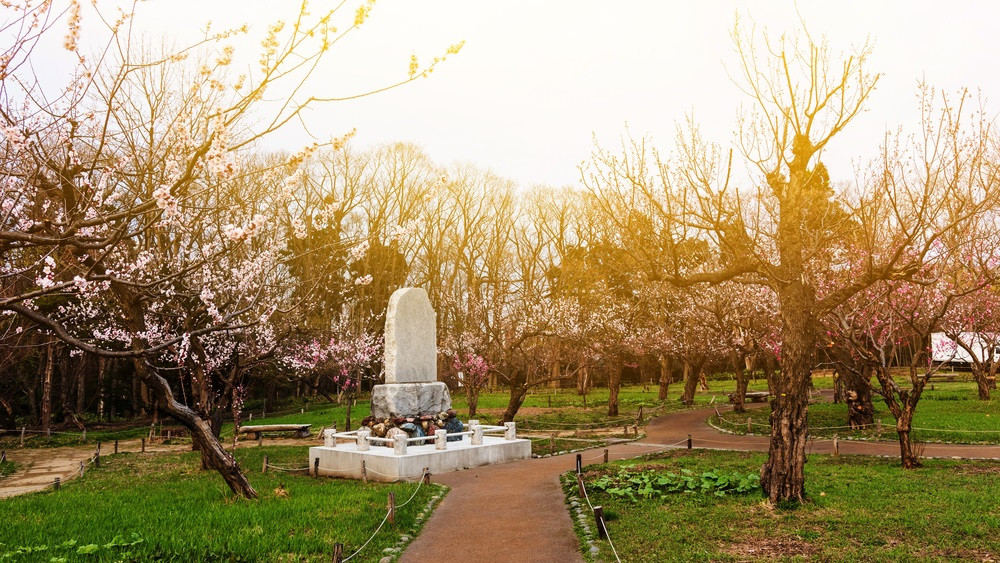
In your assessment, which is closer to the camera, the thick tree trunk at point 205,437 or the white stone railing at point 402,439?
the thick tree trunk at point 205,437

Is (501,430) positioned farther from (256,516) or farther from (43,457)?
(43,457)

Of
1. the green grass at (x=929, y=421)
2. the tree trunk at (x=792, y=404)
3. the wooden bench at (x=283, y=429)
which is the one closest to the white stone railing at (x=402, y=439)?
the tree trunk at (x=792, y=404)

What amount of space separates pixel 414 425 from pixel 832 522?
10.3 meters

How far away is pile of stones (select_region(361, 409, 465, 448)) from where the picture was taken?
16.7m

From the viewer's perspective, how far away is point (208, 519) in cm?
961

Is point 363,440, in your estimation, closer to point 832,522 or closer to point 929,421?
point 832,522

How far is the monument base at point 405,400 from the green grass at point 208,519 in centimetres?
277

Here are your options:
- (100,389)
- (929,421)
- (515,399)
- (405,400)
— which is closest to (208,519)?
(405,400)

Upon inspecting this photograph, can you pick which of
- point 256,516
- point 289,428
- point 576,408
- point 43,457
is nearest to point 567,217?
point 576,408

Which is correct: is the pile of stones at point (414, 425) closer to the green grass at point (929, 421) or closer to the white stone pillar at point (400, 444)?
the white stone pillar at point (400, 444)

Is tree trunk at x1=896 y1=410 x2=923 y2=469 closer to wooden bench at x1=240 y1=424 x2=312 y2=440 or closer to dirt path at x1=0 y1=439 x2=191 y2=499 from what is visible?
dirt path at x1=0 y1=439 x2=191 y2=499

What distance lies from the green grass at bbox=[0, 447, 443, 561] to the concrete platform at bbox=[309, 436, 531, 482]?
0.69m

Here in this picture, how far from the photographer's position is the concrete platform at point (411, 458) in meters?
14.6

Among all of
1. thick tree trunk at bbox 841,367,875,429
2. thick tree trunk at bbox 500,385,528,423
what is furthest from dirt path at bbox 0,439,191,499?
thick tree trunk at bbox 841,367,875,429
